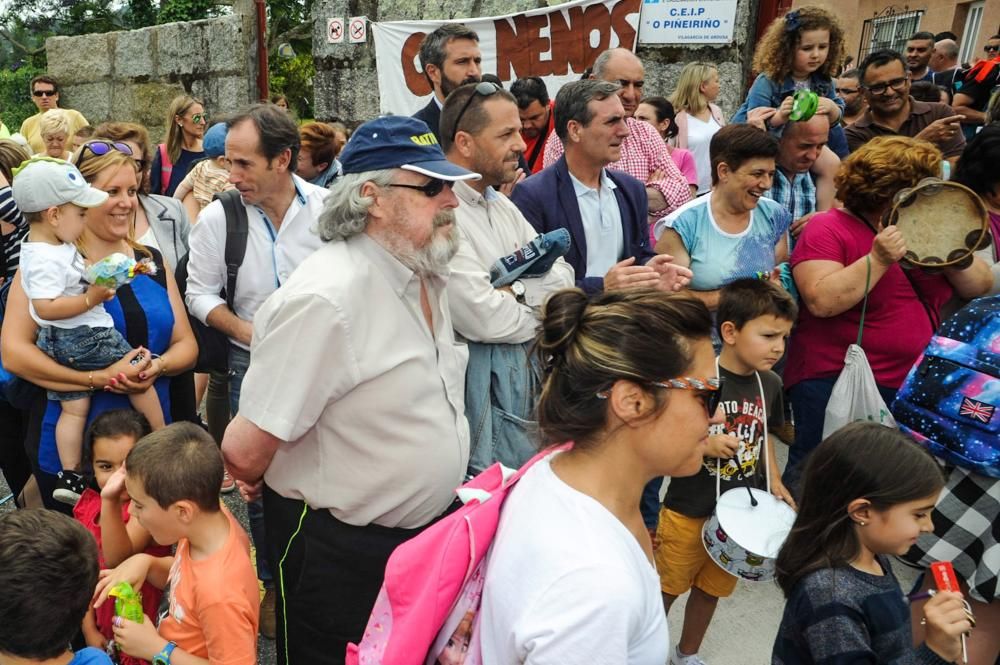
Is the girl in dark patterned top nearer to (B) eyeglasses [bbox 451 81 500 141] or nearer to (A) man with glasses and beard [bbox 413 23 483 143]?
(B) eyeglasses [bbox 451 81 500 141]

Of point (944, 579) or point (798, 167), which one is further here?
point (798, 167)

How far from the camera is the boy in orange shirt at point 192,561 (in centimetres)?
217

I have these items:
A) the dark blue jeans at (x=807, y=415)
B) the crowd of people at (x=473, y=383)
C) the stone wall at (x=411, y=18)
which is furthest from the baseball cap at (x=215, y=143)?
the stone wall at (x=411, y=18)

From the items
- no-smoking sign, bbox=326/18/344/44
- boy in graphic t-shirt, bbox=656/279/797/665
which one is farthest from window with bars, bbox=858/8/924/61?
boy in graphic t-shirt, bbox=656/279/797/665

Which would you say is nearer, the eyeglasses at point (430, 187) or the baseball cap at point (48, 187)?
the eyeglasses at point (430, 187)

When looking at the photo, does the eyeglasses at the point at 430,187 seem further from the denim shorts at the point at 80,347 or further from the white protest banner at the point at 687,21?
the white protest banner at the point at 687,21

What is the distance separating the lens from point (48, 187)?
9.39 ft

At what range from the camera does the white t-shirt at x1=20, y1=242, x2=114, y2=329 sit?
2.88m

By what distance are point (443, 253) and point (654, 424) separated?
3.02ft

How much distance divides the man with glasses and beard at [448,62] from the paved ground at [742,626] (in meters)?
2.89

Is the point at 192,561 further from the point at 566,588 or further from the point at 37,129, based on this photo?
the point at 37,129

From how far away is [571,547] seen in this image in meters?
1.31

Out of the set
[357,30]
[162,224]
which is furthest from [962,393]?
[357,30]

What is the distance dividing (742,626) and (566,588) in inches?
97.9
